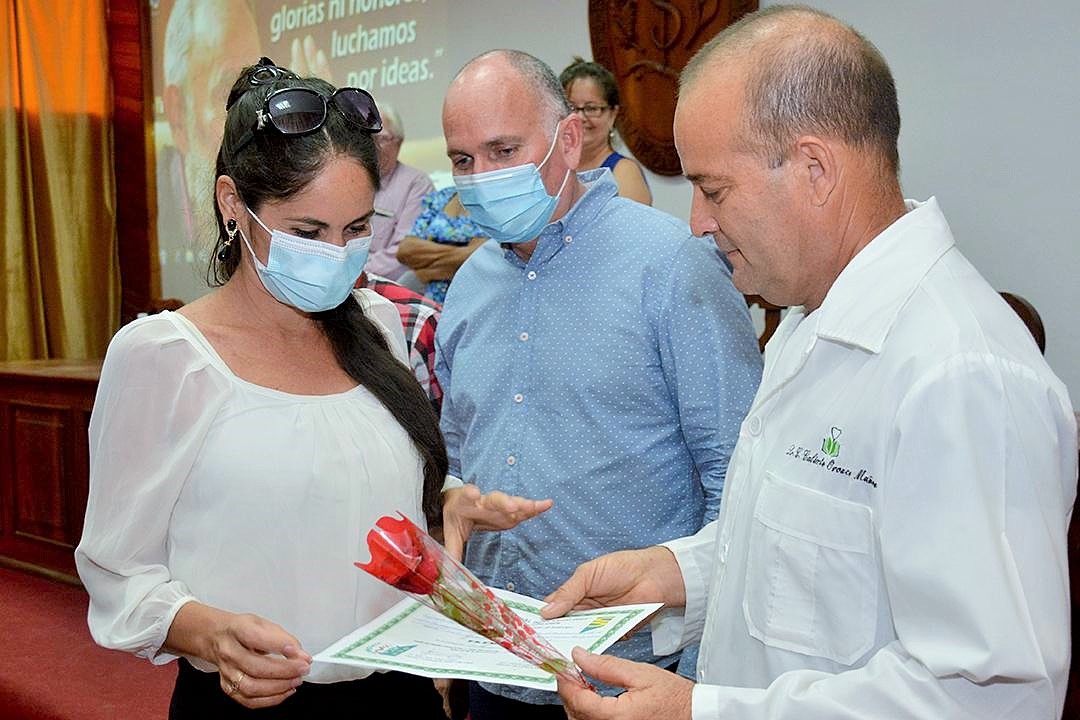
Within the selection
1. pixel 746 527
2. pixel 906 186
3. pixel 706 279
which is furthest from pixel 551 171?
pixel 906 186

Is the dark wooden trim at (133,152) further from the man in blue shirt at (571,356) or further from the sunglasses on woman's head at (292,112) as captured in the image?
the sunglasses on woman's head at (292,112)

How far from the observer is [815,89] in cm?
119

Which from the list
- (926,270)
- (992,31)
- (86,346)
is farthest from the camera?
(86,346)

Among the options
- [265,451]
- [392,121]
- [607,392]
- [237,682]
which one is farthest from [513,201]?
[392,121]

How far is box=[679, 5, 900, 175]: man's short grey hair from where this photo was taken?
1.19 meters

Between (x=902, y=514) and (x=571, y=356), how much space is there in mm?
888

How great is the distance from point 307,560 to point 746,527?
0.61m

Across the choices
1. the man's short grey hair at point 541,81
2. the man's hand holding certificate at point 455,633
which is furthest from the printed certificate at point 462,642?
the man's short grey hair at point 541,81

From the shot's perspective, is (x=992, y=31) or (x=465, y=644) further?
(x=992, y=31)

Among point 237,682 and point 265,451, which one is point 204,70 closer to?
point 265,451

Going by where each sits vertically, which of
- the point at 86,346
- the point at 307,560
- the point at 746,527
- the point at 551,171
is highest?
the point at 551,171

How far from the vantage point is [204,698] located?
1.52 metres

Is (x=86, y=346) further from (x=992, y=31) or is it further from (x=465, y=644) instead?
(x=465, y=644)

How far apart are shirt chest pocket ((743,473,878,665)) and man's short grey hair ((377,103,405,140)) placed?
151 inches
